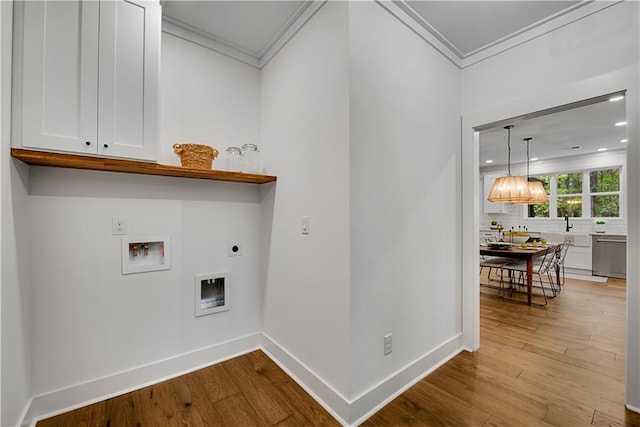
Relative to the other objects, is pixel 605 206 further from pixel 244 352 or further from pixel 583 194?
pixel 244 352

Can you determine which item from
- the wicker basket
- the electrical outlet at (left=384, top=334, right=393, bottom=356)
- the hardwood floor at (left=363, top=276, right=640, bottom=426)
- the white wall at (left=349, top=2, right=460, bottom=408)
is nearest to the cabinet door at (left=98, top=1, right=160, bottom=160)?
the wicker basket

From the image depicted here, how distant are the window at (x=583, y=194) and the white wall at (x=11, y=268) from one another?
887 centimetres

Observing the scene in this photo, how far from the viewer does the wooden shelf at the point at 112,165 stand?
4.58 feet

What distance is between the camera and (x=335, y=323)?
5.53 ft

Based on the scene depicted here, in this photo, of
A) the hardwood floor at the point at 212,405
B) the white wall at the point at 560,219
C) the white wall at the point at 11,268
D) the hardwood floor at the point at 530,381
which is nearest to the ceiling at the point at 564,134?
the white wall at the point at 560,219

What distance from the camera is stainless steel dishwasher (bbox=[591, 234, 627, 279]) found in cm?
529

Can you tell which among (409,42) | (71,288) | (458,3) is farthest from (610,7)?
(71,288)

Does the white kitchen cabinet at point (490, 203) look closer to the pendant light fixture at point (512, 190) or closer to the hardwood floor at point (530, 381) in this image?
the pendant light fixture at point (512, 190)

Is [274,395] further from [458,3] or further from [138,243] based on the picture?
[458,3]

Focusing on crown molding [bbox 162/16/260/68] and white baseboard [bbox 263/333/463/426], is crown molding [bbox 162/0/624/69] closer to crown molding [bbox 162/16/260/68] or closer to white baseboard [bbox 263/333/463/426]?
crown molding [bbox 162/16/260/68]

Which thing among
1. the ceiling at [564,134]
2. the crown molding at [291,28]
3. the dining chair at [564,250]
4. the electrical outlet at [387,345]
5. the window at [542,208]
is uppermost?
the crown molding at [291,28]

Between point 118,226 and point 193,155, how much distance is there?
697mm

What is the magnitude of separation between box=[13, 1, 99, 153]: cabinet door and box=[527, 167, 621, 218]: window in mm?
8604

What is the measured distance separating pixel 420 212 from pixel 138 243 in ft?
6.85
